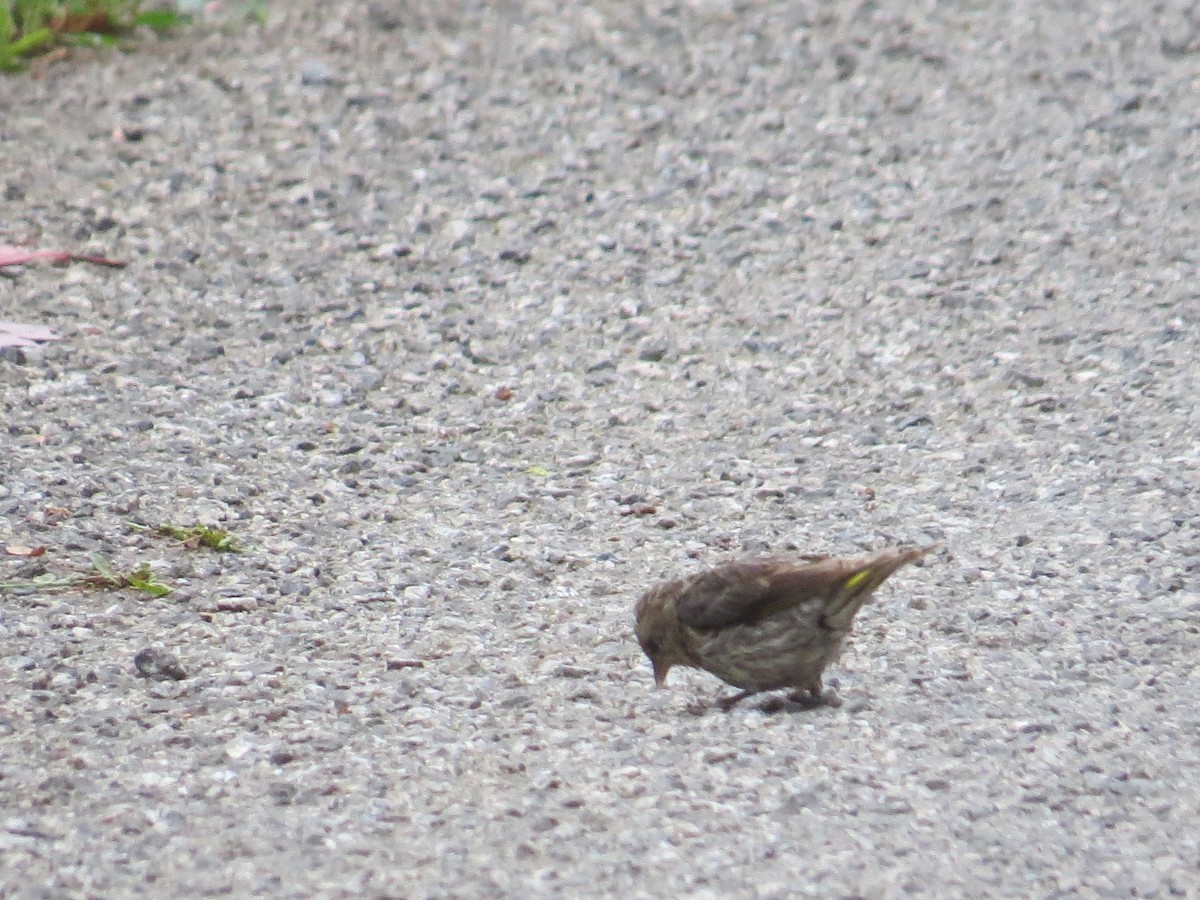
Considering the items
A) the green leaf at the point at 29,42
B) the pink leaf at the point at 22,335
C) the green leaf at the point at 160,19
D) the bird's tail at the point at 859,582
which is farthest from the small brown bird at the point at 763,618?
the green leaf at the point at 160,19

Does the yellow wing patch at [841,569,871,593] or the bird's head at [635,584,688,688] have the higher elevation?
the yellow wing patch at [841,569,871,593]

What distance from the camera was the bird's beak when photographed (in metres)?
4.67

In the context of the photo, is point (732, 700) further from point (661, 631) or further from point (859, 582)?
point (859, 582)

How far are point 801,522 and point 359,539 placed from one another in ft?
4.39

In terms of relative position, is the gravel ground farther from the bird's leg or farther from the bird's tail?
the bird's tail

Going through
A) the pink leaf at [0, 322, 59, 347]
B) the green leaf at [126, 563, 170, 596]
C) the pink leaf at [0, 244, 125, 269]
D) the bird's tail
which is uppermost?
the bird's tail

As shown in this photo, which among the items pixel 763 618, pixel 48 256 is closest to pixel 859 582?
pixel 763 618

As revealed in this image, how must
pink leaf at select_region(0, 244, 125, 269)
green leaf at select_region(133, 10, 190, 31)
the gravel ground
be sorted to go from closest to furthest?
the gravel ground, pink leaf at select_region(0, 244, 125, 269), green leaf at select_region(133, 10, 190, 31)

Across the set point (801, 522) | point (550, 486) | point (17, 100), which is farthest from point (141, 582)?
point (17, 100)

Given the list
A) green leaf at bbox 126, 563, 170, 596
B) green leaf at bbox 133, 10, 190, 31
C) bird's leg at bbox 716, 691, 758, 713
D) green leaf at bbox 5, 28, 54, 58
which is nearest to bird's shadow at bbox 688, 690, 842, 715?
bird's leg at bbox 716, 691, 758, 713

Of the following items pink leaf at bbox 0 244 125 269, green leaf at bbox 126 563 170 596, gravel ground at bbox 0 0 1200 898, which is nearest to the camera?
gravel ground at bbox 0 0 1200 898

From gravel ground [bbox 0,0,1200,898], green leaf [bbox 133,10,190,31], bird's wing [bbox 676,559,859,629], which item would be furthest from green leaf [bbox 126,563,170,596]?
green leaf [bbox 133,10,190,31]

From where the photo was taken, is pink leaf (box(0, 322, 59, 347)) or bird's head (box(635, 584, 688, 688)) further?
pink leaf (box(0, 322, 59, 347))

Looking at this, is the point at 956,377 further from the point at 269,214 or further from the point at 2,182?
the point at 2,182
